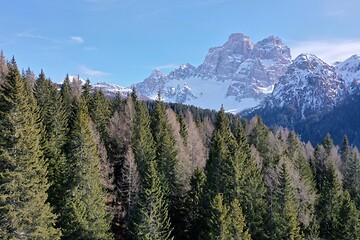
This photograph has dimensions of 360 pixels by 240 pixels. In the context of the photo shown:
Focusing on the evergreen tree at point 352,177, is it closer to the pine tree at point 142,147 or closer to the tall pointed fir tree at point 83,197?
the pine tree at point 142,147


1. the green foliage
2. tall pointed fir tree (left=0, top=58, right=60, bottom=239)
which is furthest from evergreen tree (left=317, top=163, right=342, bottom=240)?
tall pointed fir tree (left=0, top=58, right=60, bottom=239)

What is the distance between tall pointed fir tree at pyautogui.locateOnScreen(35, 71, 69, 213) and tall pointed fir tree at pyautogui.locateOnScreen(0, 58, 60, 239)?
5377mm

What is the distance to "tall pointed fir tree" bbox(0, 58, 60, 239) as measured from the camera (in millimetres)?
26453

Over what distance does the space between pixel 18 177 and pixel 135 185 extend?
20401 mm

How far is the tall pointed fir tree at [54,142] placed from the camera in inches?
1507

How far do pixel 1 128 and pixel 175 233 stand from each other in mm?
28209

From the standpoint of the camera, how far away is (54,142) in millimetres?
46781

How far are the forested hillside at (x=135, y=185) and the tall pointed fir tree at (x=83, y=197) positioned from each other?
103mm

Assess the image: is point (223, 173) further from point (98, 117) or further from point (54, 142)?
point (98, 117)

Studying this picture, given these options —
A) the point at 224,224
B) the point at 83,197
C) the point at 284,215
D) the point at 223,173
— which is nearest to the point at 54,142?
the point at 83,197

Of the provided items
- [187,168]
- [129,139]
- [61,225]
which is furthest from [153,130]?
[61,225]

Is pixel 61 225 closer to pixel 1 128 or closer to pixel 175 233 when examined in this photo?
pixel 1 128

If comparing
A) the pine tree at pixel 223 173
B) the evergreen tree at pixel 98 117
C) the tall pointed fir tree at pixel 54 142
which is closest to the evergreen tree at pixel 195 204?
the pine tree at pixel 223 173

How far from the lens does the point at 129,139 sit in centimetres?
6003
